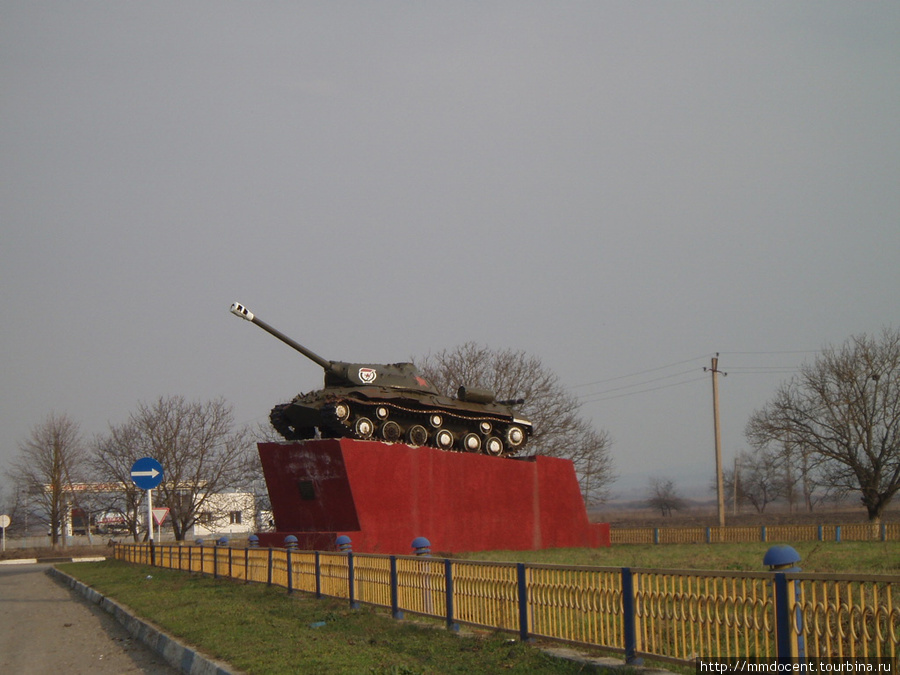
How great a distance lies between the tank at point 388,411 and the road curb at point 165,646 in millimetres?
7747

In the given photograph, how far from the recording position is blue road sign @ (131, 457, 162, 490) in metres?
19.3

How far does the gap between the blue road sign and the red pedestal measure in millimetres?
3751

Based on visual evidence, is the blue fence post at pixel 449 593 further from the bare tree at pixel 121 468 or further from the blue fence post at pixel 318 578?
the bare tree at pixel 121 468

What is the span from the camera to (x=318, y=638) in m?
9.35

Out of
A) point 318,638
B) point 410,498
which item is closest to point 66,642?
point 318,638

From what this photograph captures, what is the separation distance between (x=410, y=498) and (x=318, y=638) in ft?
42.9

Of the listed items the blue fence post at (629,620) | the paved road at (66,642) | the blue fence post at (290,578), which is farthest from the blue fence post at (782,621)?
the blue fence post at (290,578)

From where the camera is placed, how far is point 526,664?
719 centimetres

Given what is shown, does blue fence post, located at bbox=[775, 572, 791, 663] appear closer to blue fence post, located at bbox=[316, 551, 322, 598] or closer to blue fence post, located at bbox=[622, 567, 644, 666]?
blue fence post, located at bbox=[622, 567, 644, 666]

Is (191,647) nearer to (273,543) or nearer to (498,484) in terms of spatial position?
(273,543)

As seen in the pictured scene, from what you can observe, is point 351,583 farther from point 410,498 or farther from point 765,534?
point 765,534

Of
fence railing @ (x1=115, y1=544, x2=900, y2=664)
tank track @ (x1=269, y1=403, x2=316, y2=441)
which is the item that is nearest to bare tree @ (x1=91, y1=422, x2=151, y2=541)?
tank track @ (x1=269, y1=403, x2=316, y2=441)

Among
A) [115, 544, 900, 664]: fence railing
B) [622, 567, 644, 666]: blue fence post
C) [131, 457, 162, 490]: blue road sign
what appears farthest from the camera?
[131, 457, 162, 490]: blue road sign

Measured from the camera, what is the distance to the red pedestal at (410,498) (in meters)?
21.5
